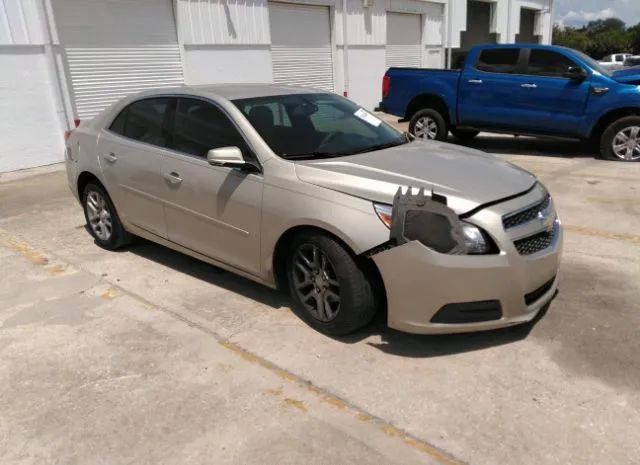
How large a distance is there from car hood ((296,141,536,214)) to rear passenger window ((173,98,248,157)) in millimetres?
672

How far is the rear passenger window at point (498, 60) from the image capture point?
9.05 metres

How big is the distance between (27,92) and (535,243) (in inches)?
358

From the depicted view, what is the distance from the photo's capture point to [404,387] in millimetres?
2975

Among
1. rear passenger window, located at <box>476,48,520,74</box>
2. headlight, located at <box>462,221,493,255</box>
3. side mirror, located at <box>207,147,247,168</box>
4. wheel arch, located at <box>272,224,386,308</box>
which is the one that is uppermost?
rear passenger window, located at <box>476,48,520,74</box>

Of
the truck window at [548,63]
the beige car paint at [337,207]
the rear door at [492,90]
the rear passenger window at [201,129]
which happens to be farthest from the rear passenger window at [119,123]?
the truck window at [548,63]

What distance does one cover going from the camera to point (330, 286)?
336cm

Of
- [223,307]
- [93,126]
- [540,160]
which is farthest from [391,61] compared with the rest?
[223,307]

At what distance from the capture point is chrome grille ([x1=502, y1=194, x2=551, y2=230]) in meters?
3.08

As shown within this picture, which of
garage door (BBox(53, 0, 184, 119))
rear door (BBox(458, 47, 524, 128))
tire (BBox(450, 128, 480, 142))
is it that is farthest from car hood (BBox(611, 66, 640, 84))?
garage door (BBox(53, 0, 184, 119))

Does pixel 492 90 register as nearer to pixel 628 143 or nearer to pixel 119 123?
pixel 628 143

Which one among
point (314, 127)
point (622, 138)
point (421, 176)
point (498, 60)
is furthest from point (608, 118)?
point (421, 176)

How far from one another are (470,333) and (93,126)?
154 inches

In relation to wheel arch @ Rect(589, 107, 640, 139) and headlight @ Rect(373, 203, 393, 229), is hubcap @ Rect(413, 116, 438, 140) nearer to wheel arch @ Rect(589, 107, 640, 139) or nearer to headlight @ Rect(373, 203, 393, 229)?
wheel arch @ Rect(589, 107, 640, 139)

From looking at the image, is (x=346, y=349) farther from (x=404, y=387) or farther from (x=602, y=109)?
(x=602, y=109)
